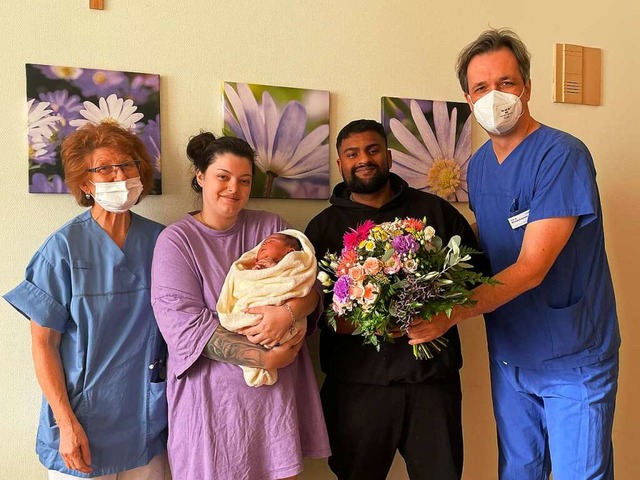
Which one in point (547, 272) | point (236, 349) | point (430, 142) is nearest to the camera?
point (236, 349)

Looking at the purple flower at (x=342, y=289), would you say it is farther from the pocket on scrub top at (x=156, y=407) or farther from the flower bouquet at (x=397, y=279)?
the pocket on scrub top at (x=156, y=407)

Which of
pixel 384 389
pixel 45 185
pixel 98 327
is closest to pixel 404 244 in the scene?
pixel 384 389

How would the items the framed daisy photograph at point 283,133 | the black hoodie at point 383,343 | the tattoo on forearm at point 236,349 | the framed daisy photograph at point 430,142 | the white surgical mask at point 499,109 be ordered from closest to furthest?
the tattoo on forearm at point 236,349
the white surgical mask at point 499,109
the black hoodie at point 383,343
the framed daisy photograph at point 283,133
the framed daisy photograph at point 430,142

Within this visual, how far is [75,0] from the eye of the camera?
196cm

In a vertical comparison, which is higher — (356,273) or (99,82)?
(99,82)

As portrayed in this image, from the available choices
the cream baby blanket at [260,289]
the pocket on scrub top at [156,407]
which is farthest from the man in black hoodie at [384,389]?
the pocket on scrub top at [156,407]

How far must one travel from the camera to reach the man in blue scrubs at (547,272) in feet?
5.37

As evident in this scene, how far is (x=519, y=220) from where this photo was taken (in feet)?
5.77

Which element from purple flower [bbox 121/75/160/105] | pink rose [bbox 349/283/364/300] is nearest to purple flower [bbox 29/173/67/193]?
purple flower [bbox 121/75/160/105]

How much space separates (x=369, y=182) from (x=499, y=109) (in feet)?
1.68

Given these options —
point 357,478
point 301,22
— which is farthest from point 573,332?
point 301,22

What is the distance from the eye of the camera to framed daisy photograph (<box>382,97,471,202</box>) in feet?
7.64

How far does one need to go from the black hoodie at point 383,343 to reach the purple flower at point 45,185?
89 centimetres

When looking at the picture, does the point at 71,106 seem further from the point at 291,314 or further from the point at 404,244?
the point at 404,244
